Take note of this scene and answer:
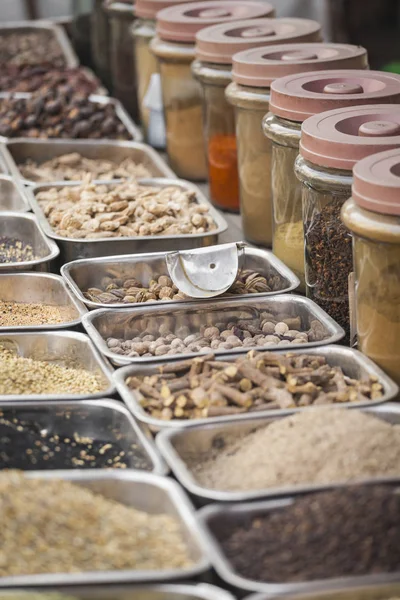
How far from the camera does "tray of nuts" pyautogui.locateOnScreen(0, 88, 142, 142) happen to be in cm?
305

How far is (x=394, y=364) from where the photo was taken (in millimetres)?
1614

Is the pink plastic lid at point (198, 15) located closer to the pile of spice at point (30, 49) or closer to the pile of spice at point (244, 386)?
the pile of spice at point (30, 49)

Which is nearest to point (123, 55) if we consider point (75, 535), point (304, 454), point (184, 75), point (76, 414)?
point (184, 75)

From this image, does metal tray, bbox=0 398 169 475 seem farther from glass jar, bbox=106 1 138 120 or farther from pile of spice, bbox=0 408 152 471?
glass jar, bbox=106 1 138 120

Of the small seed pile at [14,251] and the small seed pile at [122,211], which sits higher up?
the small seed pile at [122,211]

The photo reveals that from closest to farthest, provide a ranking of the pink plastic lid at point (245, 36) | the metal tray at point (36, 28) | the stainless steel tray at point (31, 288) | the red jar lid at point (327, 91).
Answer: the red jar lid at point (327, 91)
the stainless steel tray at point (31, 288)
the pink plastic lid at point (245, 36)
the metal tray at point (36, 28)

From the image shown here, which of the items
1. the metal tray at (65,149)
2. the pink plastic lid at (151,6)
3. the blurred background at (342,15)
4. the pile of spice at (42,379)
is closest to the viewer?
the pile of spice at (42,379)

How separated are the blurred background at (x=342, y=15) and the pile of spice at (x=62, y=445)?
2.92 m

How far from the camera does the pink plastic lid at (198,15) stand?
8.97 ft

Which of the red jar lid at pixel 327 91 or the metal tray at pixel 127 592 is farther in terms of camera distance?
the red jar lid at pixel 327 91

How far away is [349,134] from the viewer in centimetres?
179

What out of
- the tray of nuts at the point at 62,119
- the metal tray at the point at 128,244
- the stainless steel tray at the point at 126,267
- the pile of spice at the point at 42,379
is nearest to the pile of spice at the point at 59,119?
the tray of nuts at the point at 62,119

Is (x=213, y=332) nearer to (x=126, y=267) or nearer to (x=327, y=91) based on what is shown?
(x=126, y=267)

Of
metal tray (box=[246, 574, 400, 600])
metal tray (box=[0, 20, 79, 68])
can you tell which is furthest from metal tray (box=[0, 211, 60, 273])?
metal tray (box=[0, 20, 79, 68])
